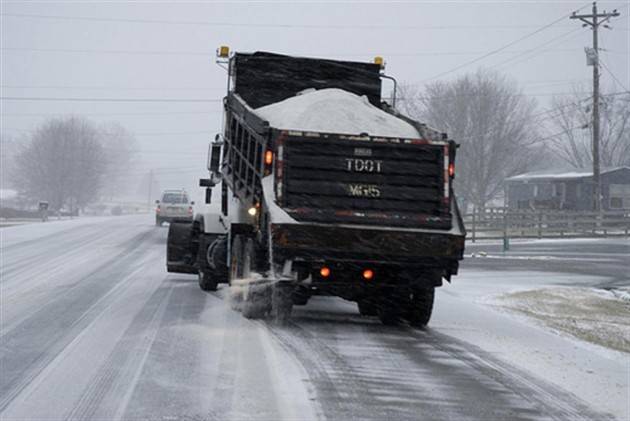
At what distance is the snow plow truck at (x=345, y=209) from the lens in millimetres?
10016

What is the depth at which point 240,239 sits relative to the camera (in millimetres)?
12164

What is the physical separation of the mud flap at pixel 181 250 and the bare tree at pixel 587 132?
7116cm

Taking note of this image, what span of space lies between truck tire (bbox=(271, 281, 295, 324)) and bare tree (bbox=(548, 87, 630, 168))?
2946 inches

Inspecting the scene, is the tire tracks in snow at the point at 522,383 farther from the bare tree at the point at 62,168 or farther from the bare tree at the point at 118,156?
the bare tree at the point at 118,156

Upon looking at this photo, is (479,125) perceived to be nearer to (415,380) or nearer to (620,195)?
(620,195)

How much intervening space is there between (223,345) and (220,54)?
6.82 m

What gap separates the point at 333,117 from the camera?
10797mm

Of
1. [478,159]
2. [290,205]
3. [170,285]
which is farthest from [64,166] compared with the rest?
[290,205]

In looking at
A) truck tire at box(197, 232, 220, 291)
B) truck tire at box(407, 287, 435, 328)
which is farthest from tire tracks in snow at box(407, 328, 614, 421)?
truck tire at box(197, 232, 220, 291)

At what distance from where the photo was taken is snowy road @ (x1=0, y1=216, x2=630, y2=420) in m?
6.83

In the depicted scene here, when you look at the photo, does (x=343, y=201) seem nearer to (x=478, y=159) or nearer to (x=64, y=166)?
(x=478, y=159)

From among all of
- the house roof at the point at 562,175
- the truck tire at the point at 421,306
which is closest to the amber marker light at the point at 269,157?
the truck tire at the point at 421,306

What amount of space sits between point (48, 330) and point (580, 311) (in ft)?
30.3

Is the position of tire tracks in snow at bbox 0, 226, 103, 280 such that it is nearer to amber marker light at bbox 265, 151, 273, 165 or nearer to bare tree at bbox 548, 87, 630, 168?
amber marker light at bbox 265, 151, 273, 165
